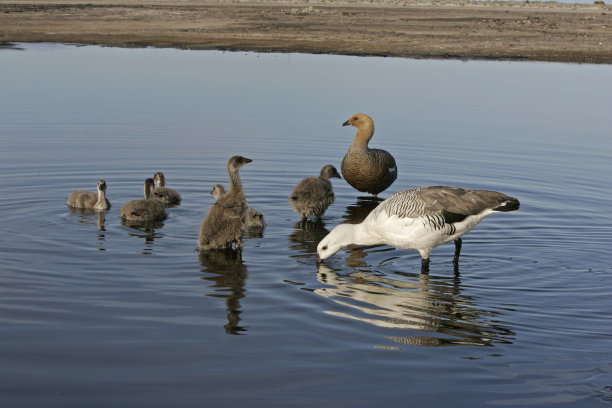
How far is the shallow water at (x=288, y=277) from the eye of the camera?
7.37 meters

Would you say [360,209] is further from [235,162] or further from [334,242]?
[334,242]

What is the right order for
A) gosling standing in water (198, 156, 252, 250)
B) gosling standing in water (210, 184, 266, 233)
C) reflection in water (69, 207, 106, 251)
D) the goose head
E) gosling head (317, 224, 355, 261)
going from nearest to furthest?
gosling head (317, 224, 355, 261), gosling standing in water (198, 156, 252, 250), reflection in water (69, 207, 106, 251), gosling standing in water (210, 184, 266, 233), the goose head

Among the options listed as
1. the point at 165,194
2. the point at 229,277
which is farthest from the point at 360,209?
the point at 229,277

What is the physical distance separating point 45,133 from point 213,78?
12924 mm

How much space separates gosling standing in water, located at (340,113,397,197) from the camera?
15.7 m

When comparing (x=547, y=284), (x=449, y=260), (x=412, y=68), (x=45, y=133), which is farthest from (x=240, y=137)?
(x=412, y=68)

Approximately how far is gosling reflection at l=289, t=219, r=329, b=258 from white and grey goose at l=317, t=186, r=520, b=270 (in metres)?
0.71

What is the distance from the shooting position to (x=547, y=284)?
10523 mm

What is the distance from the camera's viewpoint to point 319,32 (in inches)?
2142

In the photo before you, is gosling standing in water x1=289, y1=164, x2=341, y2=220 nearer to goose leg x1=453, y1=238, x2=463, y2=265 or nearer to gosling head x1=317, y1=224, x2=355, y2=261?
gosling head x1=317, y1=224, x2=355, y2=261

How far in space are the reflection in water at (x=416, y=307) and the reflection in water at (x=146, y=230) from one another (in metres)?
2.58

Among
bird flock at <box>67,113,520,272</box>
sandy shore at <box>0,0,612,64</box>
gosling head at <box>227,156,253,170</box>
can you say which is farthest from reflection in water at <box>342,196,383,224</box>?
sandy shore at <box>0,0,612,64</box>

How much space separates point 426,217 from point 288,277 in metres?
1.97

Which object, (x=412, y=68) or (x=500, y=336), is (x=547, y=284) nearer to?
(x=500, y=336)
